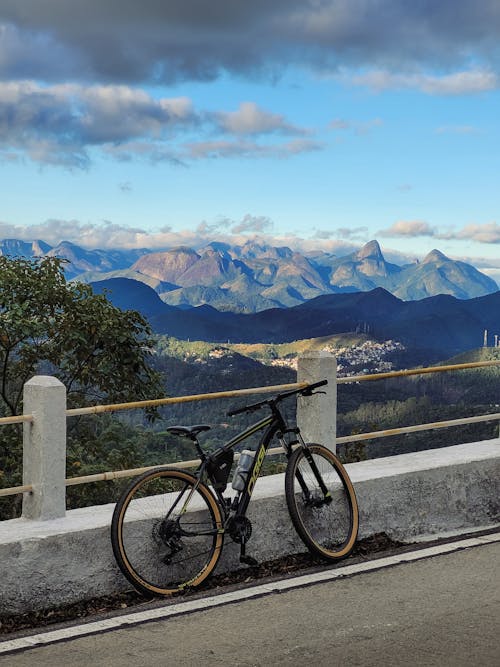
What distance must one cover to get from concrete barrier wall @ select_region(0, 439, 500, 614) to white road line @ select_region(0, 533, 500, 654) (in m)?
0.34

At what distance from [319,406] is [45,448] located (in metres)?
2.00

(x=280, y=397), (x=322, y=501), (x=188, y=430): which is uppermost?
(x=280, y=397)

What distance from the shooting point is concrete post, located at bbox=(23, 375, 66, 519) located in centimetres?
553

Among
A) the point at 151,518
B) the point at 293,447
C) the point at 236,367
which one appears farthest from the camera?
the point at 236,367

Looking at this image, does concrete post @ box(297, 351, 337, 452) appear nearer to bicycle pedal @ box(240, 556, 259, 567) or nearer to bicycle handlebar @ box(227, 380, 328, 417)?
bicycle handlebar @ box(227, 380, 328, 417)

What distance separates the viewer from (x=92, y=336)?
20.9 m

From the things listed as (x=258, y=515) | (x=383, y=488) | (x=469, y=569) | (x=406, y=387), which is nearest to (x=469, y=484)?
(x=383, y=488)

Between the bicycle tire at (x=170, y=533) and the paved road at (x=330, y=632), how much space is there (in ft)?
1.69

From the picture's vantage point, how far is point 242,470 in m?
5.97

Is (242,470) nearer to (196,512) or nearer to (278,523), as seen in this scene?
(196,512)

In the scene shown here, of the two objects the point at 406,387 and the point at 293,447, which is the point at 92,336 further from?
the point at 406,387

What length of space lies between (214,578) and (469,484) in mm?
2278

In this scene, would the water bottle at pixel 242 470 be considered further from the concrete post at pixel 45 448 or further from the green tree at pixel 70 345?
the green tree at pixel 70 345

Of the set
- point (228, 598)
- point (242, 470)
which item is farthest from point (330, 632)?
point (242, 470)
